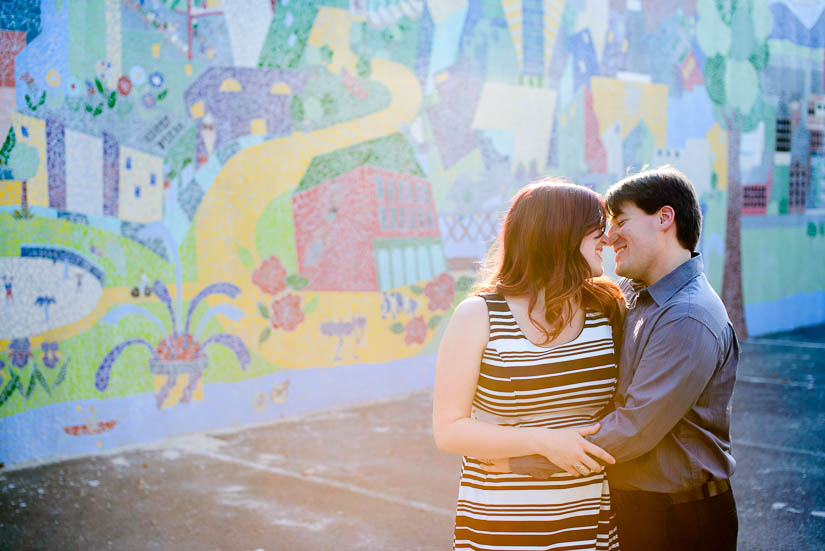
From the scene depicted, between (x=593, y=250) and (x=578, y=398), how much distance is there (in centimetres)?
40

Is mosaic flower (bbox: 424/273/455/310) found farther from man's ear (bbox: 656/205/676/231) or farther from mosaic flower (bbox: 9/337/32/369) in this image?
man's ear (bbox: 656/205/676/231)

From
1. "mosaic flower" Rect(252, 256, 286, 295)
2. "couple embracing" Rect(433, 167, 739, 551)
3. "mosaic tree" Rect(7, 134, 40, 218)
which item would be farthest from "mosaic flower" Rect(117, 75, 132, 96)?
"couple embracing" Rect(433, 167, 739, 551)

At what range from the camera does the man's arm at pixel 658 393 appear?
212cm

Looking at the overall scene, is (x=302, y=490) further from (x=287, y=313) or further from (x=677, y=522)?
(x=677, y=522)

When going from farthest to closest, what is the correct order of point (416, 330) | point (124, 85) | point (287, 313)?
point (416, 330) < point (287, 313) < point (124, 85)

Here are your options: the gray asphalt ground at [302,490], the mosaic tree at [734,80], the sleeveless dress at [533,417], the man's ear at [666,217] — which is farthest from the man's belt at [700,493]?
the mosaic tree at [734,80]

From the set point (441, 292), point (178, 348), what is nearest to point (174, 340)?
point (178, 348)

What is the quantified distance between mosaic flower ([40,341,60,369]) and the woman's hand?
454 centimetres

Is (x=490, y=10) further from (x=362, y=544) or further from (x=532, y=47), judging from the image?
(x=362, y=544)

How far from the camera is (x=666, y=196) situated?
2377 millimetres

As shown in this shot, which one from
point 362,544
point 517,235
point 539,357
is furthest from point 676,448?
point 362,544

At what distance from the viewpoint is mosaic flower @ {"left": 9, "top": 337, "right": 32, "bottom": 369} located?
219 inches

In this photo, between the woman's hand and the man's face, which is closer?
the woman's hand

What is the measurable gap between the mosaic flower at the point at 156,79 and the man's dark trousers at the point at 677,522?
502 centimetres
